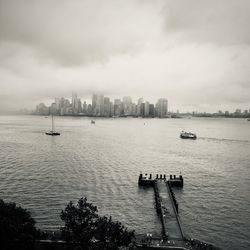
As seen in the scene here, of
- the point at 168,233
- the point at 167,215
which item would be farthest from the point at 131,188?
the point at 168,233

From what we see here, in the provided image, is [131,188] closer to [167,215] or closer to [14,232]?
[167,215]

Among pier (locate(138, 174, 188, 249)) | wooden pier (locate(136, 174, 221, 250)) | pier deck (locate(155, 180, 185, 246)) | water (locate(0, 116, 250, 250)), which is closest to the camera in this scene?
wooden pier (locate(136, 174, 221, 250))

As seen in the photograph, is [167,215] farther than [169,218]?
Yes

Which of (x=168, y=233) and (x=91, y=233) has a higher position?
(x=91, y=233)

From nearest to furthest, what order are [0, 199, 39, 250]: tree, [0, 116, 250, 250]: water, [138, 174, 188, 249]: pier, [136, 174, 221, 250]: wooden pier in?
[0, 199, 39, 250]: tree → [136, 174, 221, 250]: wooden pier → [138, 174, 188, 249]: pier → [0, 116, 250, 250]: water

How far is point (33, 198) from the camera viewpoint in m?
57.4

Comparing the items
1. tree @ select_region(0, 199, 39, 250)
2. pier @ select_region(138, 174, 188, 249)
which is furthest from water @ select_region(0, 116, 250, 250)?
tree @ select_region(0, 199, 39, 250)

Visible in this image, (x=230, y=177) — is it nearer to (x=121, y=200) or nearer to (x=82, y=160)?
(x=121, y=200)

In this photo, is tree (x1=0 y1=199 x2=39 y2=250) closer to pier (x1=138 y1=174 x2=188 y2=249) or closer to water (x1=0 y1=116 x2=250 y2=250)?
pier (x1=138 y1=174 x2=188 y2=249)

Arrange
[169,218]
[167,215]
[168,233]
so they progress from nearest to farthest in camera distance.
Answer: [168,233]
[169,218]
[167,215]

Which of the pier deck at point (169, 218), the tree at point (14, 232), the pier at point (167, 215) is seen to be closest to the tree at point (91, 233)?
the tree at point (14, 232)

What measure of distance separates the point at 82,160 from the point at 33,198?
133 ft

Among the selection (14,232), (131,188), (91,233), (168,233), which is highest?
(91,233)

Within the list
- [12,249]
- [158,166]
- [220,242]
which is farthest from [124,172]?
[12,249]
